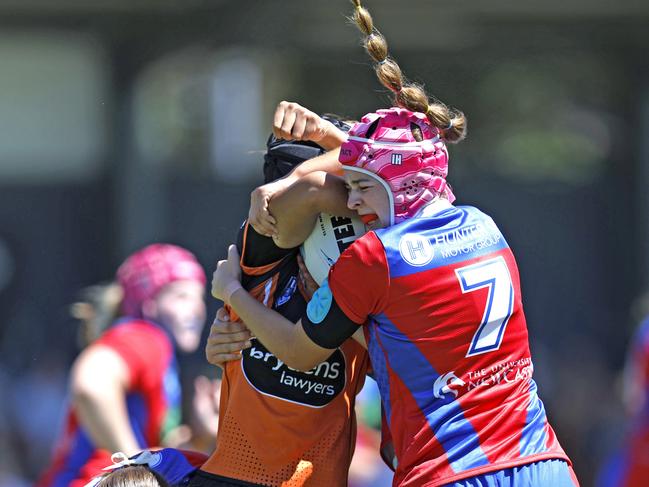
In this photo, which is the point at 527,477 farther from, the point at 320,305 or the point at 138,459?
Result: the point at 138,459

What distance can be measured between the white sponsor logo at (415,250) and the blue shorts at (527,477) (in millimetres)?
623

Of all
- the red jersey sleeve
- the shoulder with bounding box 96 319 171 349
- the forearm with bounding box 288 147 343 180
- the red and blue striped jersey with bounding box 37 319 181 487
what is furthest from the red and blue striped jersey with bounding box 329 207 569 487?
the shoulder with bounding box 96 319 171 349

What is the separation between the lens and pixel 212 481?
372 cm

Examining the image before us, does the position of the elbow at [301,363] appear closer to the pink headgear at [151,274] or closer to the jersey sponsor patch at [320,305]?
the jersey sponsor patch at [320,305]

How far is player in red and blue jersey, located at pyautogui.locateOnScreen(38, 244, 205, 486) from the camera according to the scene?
550cm

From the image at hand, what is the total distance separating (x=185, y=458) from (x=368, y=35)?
1.46 meters

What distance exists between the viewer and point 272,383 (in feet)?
12.2

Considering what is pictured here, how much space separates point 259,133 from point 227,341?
10.9m

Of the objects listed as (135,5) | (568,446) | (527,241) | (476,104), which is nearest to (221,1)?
(135,5)

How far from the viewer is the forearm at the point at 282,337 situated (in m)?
3.50

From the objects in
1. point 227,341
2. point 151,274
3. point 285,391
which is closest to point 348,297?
point 285,391

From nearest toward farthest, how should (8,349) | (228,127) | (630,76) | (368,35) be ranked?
(368,35)
(8,349)
(228,127)
(630,76)

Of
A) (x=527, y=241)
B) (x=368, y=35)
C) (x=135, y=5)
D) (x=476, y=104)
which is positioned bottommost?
(x=527, y=241)

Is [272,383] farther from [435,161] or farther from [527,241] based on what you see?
[527,241]
